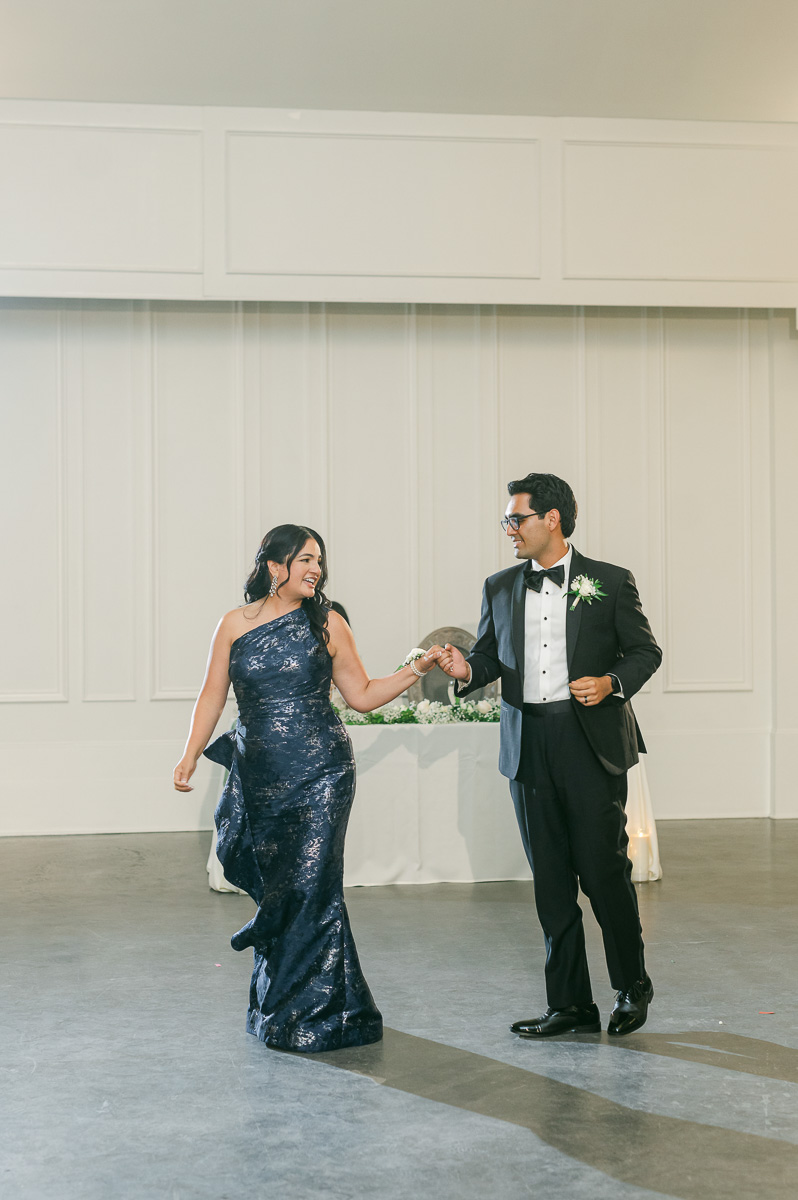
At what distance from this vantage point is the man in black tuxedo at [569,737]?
12.2ft

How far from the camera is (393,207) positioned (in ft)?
25.3

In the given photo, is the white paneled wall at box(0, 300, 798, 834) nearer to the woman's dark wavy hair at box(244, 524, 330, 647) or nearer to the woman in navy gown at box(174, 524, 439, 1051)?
the woman in navy gown at box(174, 524, 439, 1051)

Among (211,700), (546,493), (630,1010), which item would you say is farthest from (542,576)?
(630,1010)

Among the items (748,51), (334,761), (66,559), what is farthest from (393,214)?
(334,761)

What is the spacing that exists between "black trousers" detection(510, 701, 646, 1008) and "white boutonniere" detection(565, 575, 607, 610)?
36cm

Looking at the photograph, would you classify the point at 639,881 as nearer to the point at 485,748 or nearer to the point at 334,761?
the point at 485,748

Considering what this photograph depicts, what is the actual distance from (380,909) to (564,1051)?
209cm

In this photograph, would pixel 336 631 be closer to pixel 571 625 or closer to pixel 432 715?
pixel 571 625

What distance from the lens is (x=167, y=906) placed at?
5.78 metres

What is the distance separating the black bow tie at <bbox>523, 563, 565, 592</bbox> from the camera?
3.86m

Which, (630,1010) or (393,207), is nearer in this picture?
(630,1010)

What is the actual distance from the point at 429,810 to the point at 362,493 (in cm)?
303

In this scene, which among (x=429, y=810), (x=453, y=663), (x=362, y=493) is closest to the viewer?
(x=453, y=663)

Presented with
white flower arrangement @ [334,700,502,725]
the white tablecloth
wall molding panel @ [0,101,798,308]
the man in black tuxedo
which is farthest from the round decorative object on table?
the man in black tuxedo
